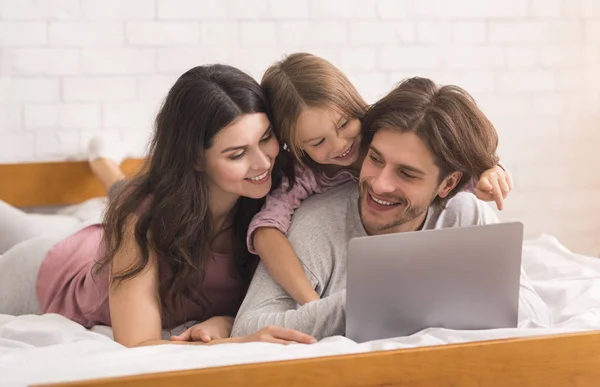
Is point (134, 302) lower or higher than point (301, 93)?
lower

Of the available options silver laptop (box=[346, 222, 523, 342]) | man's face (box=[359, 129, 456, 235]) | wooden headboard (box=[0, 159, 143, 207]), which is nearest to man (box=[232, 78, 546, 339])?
man's face (box=[359, 129, 456, 235])

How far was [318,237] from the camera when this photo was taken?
187 centimetres

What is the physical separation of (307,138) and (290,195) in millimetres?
144

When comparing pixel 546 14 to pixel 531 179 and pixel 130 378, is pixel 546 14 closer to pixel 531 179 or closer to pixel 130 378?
pixel 531 179

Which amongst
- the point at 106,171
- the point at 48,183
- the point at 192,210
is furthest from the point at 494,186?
the point at 48,183

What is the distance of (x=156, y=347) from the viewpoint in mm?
1482

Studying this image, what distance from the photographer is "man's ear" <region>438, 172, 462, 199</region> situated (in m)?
1.86

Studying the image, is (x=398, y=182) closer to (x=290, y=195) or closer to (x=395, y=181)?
(x=395, y=181)

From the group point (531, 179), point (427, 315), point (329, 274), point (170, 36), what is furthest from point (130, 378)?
point (531, 179)

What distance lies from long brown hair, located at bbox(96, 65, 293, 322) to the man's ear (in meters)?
0.43

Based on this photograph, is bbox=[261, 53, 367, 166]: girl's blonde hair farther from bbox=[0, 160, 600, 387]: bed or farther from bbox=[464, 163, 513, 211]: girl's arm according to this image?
bbox=[0, 160, 600, 387]: bed

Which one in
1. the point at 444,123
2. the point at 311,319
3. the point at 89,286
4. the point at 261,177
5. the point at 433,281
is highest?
the point at 444,123

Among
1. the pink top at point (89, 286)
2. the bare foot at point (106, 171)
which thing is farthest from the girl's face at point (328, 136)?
the bare foot at point (106, 171)

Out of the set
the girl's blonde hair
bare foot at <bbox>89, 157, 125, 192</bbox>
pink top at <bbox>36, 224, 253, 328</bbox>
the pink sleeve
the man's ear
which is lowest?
pink top at <bbox>36, 224, 253, 328</bbox>
